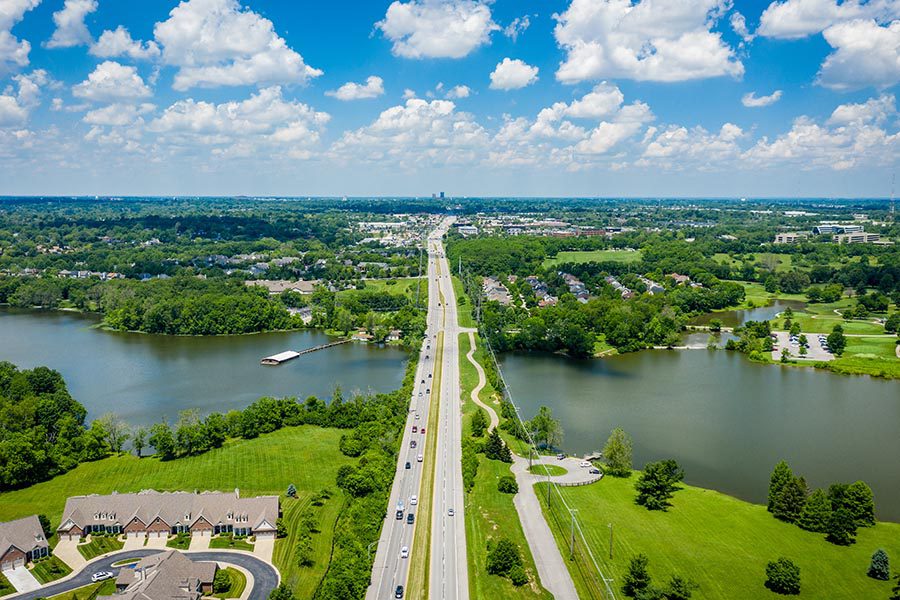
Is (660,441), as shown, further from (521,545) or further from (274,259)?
(274,259)

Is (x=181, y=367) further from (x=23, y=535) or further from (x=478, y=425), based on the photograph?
(x=23, y=535)

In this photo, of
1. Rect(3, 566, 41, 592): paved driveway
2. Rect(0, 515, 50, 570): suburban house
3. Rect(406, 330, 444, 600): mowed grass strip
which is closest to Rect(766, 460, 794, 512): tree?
Rect(406, 330, 444, 600): mowed grass strip

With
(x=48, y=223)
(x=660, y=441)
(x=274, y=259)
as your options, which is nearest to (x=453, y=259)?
(x=274, y=259)

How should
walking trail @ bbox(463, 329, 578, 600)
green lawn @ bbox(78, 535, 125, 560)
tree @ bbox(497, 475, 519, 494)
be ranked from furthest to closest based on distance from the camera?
tree @ bbox(497, 475, 519, 494), green lawn @ bbox(78, 535, 125, 560), walking trail @ bbox(463, 329, 578, 600)

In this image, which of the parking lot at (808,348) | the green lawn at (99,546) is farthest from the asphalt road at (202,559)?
the parking lot at (808,348)

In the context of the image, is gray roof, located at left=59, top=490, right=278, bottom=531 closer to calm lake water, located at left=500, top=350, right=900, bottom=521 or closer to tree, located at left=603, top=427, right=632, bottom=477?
tree, located at left=603, top=427, right=632, bottom=477

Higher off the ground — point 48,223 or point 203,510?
point 48,223
